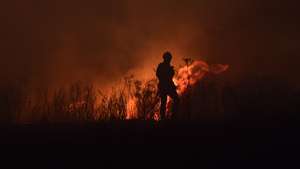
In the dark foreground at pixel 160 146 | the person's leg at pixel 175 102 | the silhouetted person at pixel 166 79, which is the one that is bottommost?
the dark foreground at pixel 160 146

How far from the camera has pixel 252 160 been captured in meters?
11.1

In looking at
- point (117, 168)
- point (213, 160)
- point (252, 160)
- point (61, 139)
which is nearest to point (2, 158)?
point (61, 139)

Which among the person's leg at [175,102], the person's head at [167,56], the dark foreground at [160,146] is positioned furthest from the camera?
the person's head at [167,56]

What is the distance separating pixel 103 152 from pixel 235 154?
3.14 m

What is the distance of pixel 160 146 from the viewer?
1203 centimetres

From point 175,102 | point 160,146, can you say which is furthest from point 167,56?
point 160,146

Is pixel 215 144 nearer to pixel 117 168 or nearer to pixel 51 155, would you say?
pixel 117 168

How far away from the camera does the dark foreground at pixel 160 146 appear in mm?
10984

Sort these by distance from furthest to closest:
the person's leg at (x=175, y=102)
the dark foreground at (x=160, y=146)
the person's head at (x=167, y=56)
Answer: the person's head at (x=167, y=56)
the person's leg at (x=175, y=102)
the dark foreground at (x=160, y=146)

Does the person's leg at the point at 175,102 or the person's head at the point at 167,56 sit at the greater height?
the person's head at the point at 167,56

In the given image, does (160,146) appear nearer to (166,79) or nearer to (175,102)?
(175,102)

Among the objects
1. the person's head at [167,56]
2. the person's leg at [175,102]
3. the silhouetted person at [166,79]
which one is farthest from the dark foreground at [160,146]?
the person's head at [167,56]

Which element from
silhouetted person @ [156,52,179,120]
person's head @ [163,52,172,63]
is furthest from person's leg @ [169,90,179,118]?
person's head @ [163,52,172,63]

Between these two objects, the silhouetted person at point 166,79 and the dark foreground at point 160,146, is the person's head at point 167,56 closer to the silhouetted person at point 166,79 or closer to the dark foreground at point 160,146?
the silhouetted person at point 166,79
